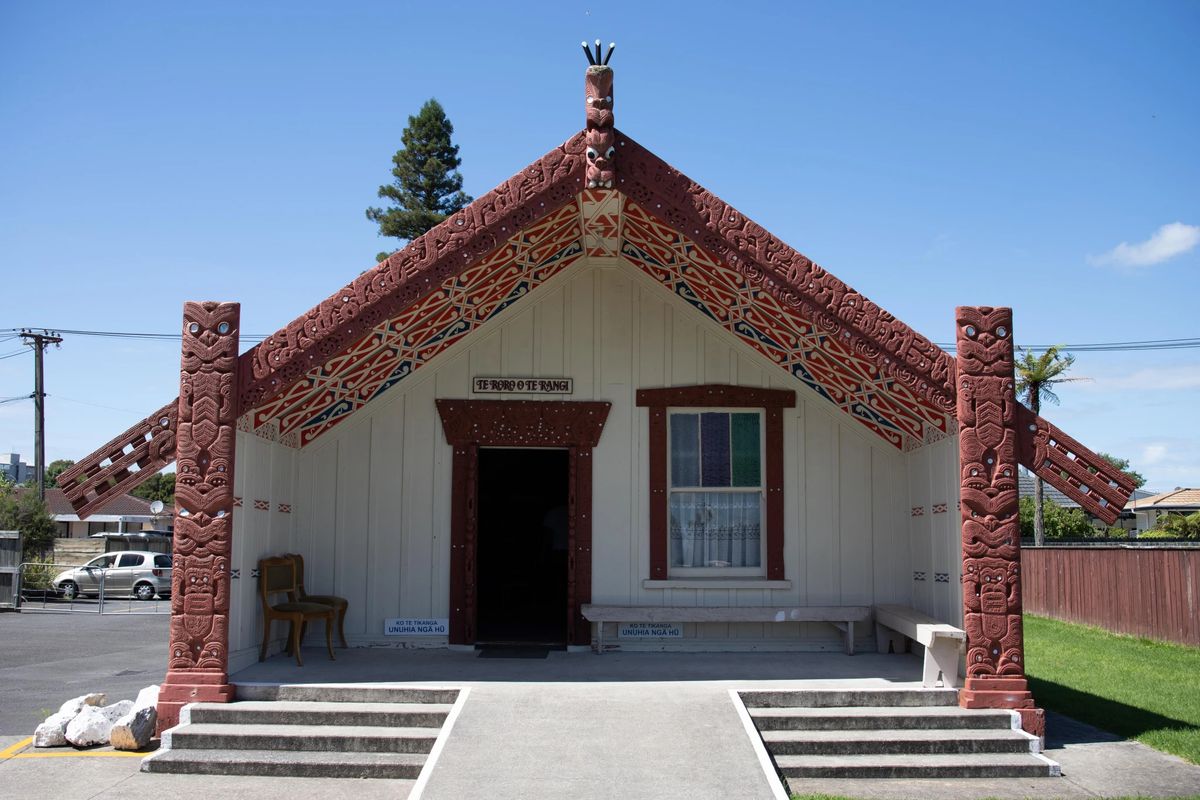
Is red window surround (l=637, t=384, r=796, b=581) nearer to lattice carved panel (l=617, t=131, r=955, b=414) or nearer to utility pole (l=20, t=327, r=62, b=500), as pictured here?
lattice carved panel (l=617, t=131, r=955, b=414)

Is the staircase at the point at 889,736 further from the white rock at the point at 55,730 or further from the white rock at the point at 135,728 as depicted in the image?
the white rock at the point at 55,730

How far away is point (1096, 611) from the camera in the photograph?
17562mm

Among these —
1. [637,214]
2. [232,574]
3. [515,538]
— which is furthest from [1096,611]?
[232,574]

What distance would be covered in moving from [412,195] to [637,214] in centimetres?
2325

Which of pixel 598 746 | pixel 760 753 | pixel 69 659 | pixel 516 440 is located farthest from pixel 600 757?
pixel 69 659

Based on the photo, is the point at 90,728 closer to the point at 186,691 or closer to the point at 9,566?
the point at 186,691

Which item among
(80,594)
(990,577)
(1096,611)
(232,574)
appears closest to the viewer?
(990,577)

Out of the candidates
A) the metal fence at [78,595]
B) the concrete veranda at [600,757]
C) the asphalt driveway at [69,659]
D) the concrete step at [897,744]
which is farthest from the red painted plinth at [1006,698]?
the metal fence at [78,595]

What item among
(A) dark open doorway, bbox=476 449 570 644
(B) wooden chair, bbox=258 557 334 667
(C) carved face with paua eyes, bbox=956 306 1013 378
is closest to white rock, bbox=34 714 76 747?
(B) wooden chair, bbox=258 557 334 667

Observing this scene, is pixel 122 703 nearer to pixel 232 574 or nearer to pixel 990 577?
pixel 232 574

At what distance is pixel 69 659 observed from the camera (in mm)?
12922

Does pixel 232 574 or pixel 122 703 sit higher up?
pixel 232 574

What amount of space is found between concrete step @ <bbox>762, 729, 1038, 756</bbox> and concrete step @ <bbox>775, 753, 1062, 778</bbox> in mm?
72

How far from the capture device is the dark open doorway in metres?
15.3
